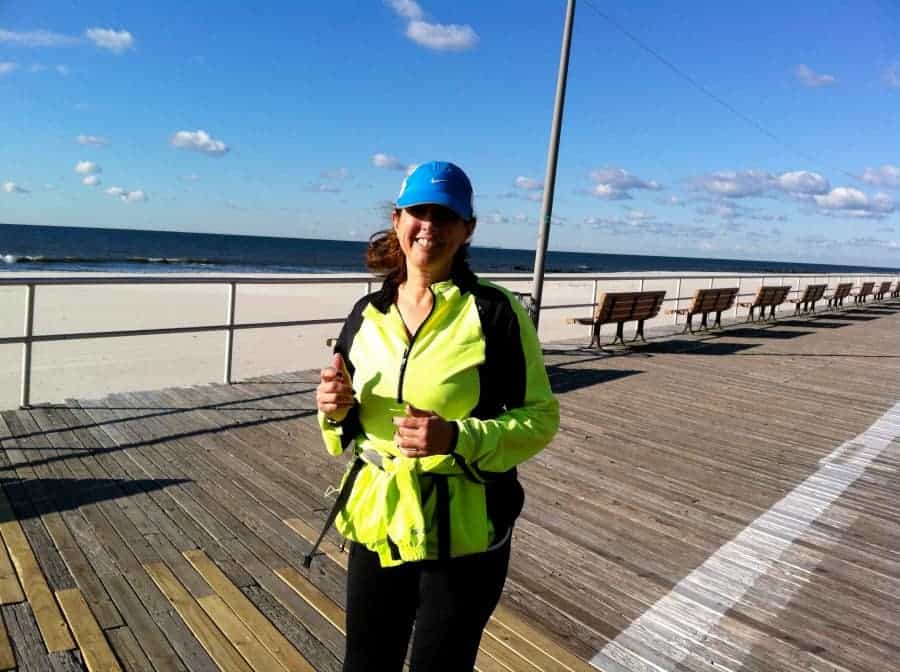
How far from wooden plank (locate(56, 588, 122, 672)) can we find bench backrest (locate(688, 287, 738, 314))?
34.7 ft

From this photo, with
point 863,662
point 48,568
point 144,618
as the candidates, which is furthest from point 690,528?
point 48,568

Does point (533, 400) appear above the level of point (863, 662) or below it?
above

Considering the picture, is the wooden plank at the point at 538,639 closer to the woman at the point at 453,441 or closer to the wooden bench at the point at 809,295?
the woman at the point at 453,441

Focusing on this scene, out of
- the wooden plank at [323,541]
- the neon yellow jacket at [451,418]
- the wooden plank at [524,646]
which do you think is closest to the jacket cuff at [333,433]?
the neon yellow jacket at [451,418]

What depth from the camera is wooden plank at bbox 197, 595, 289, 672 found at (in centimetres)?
247

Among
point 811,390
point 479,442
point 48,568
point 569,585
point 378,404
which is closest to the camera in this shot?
point 479,442

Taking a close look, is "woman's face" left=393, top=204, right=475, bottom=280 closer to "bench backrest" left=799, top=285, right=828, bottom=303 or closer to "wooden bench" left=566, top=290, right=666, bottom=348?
"wooden bench" left=566, top=290, right=666, bottom=348

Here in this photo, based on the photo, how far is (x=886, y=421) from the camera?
682cm

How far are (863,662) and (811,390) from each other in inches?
229

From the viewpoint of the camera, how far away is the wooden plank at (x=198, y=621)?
8.09 feet

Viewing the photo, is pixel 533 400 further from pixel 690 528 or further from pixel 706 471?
pixel 706 471

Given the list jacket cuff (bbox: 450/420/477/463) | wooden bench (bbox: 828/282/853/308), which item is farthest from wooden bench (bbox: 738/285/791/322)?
jacket cuff (bbox: 450/420/477/463)

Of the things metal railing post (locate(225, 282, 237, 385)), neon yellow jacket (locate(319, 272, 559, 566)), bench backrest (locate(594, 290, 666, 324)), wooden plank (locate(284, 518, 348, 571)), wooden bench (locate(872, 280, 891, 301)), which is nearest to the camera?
neon yellow jacket (locate(319, 272, 559, 566))

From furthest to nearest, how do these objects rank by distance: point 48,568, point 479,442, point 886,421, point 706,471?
point 886,421 → point 706,471 → point 48,568 → point 479,442
